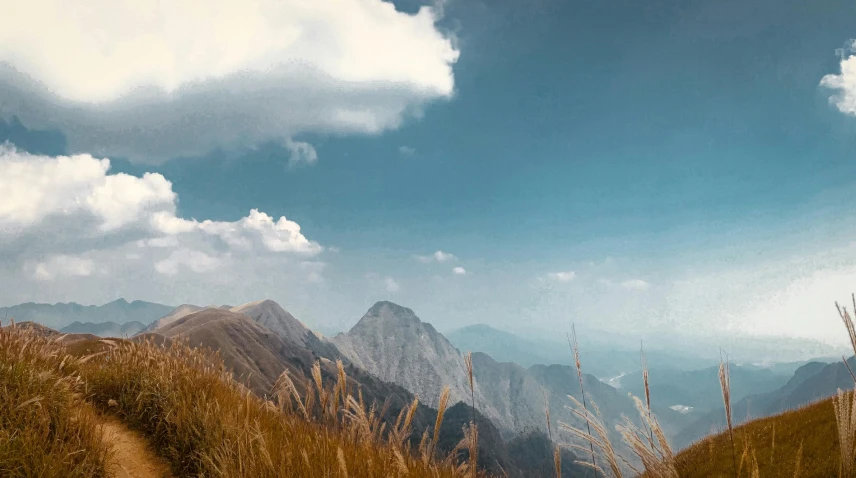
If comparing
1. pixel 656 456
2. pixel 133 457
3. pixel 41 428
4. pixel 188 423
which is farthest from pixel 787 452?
pixel 41 428

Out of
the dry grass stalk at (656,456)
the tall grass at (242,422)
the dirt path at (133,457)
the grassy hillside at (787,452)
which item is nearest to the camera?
the dry grass stalk at (656,456)

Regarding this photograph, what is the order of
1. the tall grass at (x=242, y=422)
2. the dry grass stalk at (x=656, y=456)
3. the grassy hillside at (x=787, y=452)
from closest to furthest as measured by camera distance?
the dry grass stalk at (x=656, y=456), the tall grass at (x=242, y=422), the grassy hillside at (x=787, y=452)

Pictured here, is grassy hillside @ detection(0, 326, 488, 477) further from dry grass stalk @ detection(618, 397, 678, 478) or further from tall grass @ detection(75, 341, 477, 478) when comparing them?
dry grass stalk @ detection(618, 397, 678, 478)

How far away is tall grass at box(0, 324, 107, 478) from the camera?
5113mm

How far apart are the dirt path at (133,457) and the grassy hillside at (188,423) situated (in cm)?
14

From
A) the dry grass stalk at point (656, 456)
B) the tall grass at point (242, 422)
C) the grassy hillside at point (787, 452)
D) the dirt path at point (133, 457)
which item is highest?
the dry grass stalk at point (656, 456)

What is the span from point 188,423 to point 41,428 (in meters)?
1.87

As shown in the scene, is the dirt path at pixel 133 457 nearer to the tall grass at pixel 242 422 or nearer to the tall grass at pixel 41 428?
the tall grass at pixel 242 422

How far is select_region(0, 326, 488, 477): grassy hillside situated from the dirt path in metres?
0.14

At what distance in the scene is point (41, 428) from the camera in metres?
5.59

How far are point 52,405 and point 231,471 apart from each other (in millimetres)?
3121

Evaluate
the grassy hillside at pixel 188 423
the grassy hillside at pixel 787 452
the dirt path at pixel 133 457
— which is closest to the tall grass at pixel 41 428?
the grassy hillside at pixel 188 423

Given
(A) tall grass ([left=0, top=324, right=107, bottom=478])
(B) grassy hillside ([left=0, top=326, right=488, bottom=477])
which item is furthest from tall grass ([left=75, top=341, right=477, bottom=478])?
(A) tall grass ([left=0, top=324, right=107, bottom=478])

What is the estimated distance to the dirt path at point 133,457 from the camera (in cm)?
641
